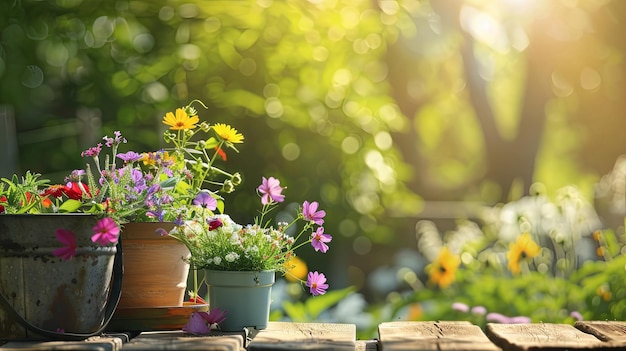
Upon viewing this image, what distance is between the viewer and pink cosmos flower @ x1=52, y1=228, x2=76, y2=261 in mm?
1598

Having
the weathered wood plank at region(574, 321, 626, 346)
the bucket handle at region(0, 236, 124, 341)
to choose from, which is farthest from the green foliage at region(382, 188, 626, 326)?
the bucket handle at region(0, 236, 124, 341)

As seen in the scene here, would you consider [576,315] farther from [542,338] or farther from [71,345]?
[71,345]

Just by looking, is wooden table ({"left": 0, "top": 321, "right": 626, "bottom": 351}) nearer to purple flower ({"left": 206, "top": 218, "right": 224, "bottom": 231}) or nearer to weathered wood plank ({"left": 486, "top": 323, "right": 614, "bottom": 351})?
weathered wood plank ({"left": 486, "top": 323, "right": 614, "bottom": 351})

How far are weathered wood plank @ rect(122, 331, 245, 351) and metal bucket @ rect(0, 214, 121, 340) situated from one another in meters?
0.14

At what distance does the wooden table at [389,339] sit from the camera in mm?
1518

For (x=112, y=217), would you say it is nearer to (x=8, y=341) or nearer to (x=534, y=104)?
(x=8, y=341)

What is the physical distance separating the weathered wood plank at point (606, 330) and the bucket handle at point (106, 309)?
0.97 metres

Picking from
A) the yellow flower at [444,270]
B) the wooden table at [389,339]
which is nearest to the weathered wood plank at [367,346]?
the wooden table at [389,339]

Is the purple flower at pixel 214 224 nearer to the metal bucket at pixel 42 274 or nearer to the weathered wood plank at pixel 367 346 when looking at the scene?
the metal bucket at pixel 42 274

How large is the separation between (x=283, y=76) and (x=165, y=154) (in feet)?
6.12

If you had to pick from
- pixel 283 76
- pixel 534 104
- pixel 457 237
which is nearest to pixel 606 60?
pixel 534 104

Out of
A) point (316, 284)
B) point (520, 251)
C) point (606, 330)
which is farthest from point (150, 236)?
point (520, 251)

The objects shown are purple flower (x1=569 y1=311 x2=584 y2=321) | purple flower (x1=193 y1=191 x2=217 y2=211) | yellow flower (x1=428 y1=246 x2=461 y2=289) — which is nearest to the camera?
purple flower (x1=193 y1=191 x2=217 y2=211)

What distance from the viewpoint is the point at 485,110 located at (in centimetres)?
623
